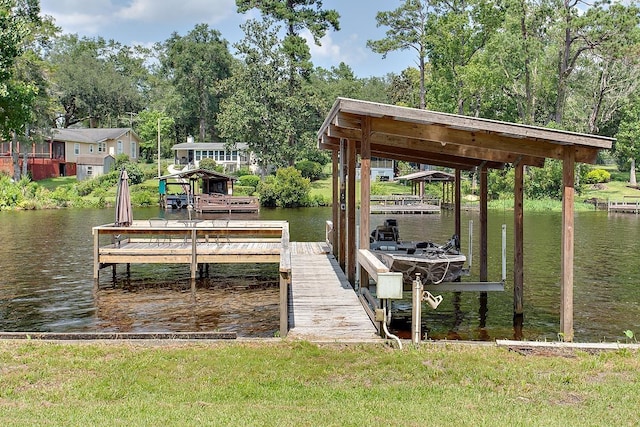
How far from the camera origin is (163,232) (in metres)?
16.4

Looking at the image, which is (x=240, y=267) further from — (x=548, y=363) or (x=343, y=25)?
(x=343, y=25)

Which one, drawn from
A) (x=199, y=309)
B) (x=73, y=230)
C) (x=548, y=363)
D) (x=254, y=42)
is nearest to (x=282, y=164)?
(x=254, y=42)

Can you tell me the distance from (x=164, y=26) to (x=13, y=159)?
33250mm

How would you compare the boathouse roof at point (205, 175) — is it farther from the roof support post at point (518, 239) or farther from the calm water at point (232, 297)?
the roof support post at point (518, 239)

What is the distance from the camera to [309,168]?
59906mm

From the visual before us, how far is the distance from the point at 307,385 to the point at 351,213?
23.9ft

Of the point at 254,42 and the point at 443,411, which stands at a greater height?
the point at 254,42

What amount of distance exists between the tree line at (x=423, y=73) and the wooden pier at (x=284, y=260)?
750 inches

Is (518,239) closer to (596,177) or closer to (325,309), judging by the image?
(325,309)

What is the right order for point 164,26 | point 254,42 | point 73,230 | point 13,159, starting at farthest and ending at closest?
point 164,26 < point 254,42 < point 13,159 < point 73,230

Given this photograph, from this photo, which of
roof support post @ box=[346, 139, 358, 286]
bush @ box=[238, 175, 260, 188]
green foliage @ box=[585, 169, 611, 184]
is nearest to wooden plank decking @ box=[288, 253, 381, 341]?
roof support post @ box=[346, 139, 358, 286]

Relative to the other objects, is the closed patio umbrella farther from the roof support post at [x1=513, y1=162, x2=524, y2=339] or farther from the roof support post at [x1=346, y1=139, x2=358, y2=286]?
the roof support post at [x1=513, y1=162, x2=524, y2=339]

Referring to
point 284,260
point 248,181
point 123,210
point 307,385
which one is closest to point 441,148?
point 284,260

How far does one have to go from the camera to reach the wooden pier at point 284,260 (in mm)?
8711
